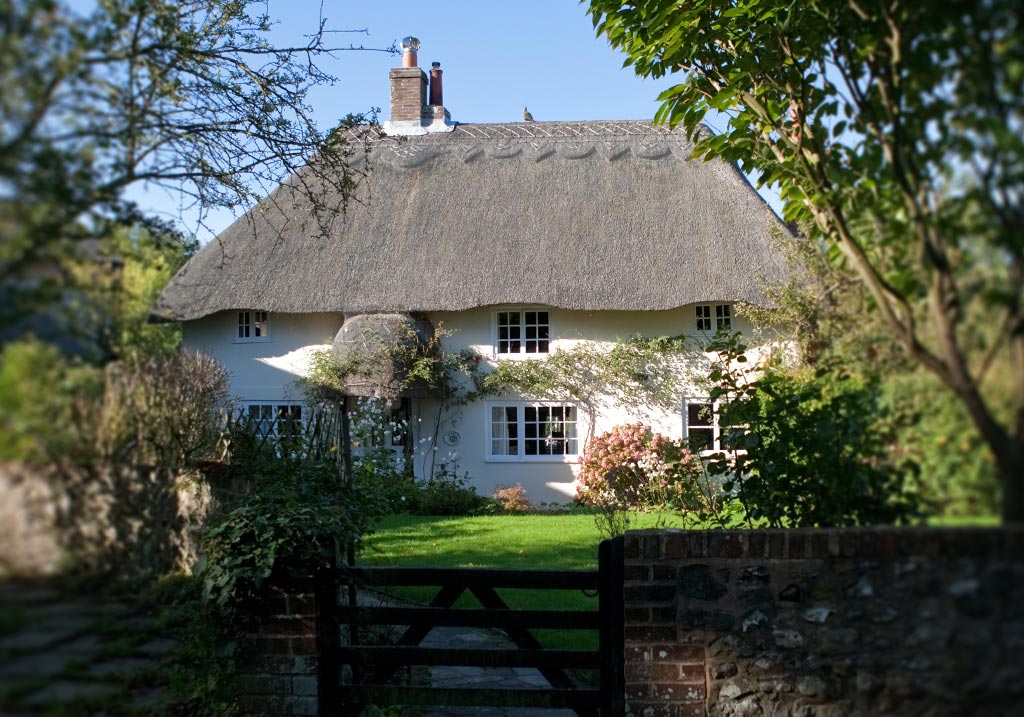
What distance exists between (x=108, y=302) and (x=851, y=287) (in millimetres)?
2096

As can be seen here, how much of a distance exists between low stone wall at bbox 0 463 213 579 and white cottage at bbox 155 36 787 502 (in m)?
12.4

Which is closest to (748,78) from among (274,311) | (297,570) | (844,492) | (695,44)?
(695,44)

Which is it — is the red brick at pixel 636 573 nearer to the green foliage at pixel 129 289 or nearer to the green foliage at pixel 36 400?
the green foliage at pixel 129 289

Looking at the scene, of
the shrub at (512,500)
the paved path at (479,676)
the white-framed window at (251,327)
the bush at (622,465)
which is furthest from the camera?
the white-framed window at (251,327)

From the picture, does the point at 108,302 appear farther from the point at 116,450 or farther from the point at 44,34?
the point at 44,34

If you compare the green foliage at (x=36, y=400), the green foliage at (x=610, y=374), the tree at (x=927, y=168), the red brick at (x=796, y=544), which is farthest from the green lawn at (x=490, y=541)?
the green foliage at (x=36, y=400)

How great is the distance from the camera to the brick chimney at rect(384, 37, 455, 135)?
17.7 m

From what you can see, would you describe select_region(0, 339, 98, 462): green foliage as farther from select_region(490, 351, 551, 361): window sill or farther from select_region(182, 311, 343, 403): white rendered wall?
select_region(182, 311, 343, 403): white rendered wall

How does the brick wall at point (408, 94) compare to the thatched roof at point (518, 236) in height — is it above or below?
above

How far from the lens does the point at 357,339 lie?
14.8 metres

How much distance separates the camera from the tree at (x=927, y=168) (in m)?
1.73

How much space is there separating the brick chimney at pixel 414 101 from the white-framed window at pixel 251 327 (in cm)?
454

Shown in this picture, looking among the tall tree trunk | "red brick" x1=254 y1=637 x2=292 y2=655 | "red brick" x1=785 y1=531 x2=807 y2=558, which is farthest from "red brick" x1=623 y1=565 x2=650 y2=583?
the tall tree trunk

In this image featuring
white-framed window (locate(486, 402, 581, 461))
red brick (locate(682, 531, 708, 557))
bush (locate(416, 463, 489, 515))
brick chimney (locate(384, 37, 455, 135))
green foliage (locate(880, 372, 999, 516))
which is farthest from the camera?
brick chimney (locate(384, 37, 455, 135))
